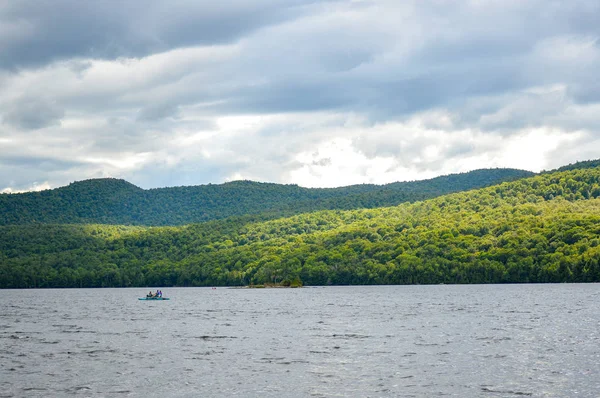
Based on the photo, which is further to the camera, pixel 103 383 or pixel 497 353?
pixel 497 353

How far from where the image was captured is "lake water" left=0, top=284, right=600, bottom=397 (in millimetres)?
58688

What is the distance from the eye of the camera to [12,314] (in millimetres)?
152750

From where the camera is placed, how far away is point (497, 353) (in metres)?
75.8

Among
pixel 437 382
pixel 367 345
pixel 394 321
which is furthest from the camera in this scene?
pixel 394 321

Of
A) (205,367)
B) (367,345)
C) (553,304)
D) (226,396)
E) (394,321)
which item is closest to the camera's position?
(226,396)

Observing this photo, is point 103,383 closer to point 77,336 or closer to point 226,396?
point 226,396

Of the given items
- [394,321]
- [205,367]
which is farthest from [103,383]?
[394,321]

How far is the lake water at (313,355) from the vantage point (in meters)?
58.7

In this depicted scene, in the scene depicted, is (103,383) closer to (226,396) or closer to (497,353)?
(226,396)

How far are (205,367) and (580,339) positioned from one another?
44.1 m

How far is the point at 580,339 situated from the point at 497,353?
1644 cm

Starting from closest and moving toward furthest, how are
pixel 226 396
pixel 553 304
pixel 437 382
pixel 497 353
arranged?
pixel 226 396 < pixel 437 382 < pixel 497 353 < pixel 553 304

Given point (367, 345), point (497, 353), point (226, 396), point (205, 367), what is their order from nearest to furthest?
1. point (226, 396)
2. point (205, 367)
3. point (497, 353)
4. point (367, 345)

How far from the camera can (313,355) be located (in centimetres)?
7775
